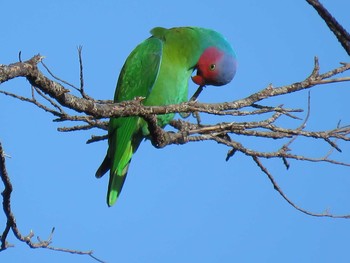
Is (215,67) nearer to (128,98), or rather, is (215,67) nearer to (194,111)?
(128,98)

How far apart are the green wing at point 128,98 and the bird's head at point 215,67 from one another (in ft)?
1.14

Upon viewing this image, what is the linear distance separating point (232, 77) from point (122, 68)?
0.87 meters

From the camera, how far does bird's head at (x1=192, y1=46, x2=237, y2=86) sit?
4.84 meters

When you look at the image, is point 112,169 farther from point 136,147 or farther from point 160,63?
point 160,63

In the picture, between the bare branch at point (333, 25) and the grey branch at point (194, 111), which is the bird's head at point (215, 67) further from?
the bare branch at point (333, 25)

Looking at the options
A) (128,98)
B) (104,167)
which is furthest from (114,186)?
(128,98)

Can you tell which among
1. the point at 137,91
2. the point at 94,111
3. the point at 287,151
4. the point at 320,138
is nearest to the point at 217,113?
the point at 94,111

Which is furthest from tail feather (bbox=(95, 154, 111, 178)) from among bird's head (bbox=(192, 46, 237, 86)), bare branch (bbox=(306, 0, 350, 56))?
bare branch (bbox=(306, 0, 350, 56))

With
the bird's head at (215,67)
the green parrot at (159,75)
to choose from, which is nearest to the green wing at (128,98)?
the green parrot at (159,75)

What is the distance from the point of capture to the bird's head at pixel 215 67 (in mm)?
4836

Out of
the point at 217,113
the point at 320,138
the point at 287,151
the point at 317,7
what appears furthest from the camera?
the point at 287,151

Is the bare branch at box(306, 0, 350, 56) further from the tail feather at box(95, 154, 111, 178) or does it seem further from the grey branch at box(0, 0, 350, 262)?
the tail feather at box(95, 154, 111, 178)

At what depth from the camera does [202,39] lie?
4961mm

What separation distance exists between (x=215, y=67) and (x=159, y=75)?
440 millimetres
